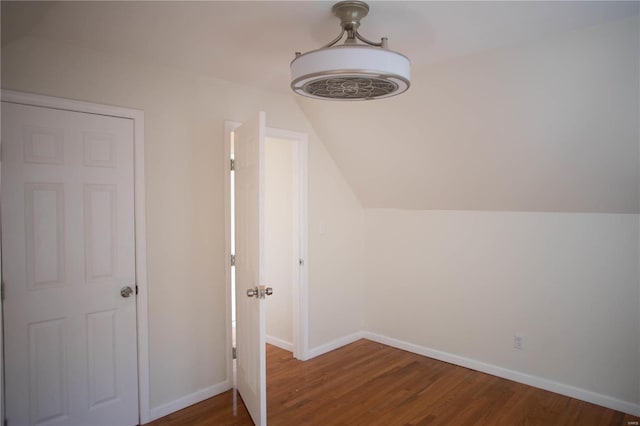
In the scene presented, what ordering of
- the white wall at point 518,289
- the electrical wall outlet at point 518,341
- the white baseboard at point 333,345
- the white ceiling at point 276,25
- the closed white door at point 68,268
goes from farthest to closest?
the white baseboard at point 333,345 < the electrical wall outlet at point 518,341 < the white wall at point 518,289 < the closed white door at point 68,268 < the white ceiling at point 276,25

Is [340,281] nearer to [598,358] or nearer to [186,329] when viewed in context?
[186,329]

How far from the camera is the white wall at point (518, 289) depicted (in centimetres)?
284

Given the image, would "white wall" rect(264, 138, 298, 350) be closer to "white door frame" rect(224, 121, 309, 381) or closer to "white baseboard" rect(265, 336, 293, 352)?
"white baseboard" rect(265, 336, 293, 352)

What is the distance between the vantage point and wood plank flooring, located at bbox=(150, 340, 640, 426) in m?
2.70

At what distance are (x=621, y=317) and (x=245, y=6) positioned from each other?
123 inches

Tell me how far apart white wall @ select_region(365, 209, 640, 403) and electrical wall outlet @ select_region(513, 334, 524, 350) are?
0.10 feet

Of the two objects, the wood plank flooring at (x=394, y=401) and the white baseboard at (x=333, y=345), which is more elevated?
the white baseboard at (x=333, y=345)

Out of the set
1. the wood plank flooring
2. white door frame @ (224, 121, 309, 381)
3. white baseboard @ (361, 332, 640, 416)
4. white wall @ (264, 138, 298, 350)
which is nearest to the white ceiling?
white door frame @ (224, 121, 309, 381)

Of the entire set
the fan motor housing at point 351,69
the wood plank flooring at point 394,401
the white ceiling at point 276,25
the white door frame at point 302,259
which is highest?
the white ceiling at point 276,25

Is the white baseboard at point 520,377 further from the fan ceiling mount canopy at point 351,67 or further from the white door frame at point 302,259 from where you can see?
the fan ceiling mount canopy at point 351,67

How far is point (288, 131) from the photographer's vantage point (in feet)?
11.7

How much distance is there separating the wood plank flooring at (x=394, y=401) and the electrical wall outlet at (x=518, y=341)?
0.28 m

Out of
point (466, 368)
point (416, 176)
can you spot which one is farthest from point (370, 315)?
point (416, 176)

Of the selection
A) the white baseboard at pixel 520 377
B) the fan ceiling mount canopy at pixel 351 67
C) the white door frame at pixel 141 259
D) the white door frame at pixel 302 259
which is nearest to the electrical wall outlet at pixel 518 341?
the white baseboard at pixel 520 377
